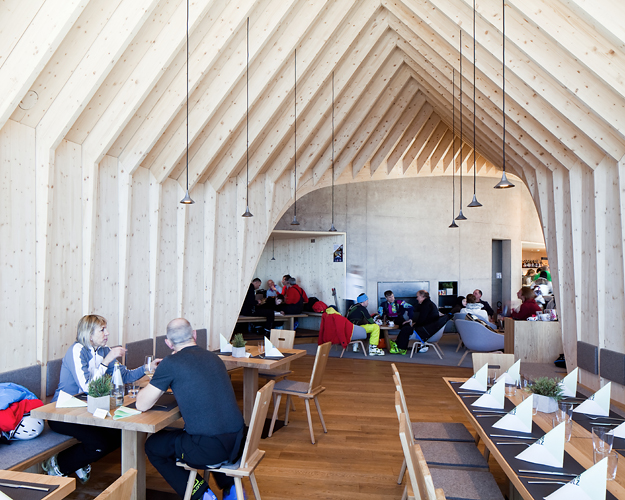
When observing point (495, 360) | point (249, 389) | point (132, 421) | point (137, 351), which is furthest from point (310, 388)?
point (132, 421)

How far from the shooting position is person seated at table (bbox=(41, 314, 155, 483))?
3531 millimetres

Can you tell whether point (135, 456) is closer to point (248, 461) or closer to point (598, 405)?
point (248, 461)

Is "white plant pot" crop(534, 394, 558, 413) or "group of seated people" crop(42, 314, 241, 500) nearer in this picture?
"group of seated people" crop(42, 314, 241, 500)

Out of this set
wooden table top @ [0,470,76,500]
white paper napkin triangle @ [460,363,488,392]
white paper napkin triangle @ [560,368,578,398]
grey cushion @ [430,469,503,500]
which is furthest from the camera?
white paper napkin triangle @ [460,363,488,392]

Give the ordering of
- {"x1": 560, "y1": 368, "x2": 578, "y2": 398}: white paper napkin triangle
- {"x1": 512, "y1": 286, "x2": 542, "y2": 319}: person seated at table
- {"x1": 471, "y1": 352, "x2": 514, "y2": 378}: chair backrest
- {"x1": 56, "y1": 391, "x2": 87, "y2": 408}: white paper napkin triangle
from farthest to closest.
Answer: {"x1": 512, "y1": 286, "x2": 542, "y2": 319}: person seated at table < {"x1": 471, "y1": 352, "x2": 514, "y2": 378}: chair backrest < {"x1": 560, "y1": 368, "x2": 578, "y2": 398}: white paper napkin triangle < {"x1": 56, "y1": 391, "x2": 87, "y2": 408}: white paper napkin triangle

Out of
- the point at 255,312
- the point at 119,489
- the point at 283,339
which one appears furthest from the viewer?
the point at 255,312

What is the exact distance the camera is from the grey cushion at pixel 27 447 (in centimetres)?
305

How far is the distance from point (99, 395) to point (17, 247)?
1.72 m

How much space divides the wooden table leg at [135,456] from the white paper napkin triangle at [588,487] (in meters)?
2.58

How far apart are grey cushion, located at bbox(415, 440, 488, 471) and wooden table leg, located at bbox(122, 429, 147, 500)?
201 cm

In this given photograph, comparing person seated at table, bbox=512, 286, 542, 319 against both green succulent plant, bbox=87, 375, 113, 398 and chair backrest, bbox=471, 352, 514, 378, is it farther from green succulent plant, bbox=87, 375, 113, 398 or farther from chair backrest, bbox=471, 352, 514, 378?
green succulent plant, bbox=87, 375, 113, 398

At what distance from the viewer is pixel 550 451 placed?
2381 millimetres

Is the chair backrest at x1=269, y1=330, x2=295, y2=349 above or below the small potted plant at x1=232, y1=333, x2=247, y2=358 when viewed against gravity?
below

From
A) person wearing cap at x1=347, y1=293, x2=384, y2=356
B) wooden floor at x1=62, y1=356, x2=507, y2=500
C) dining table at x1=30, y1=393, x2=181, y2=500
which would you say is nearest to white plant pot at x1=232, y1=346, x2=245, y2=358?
wooden floor at x1=62, y1=356, x2=507, y2=500
